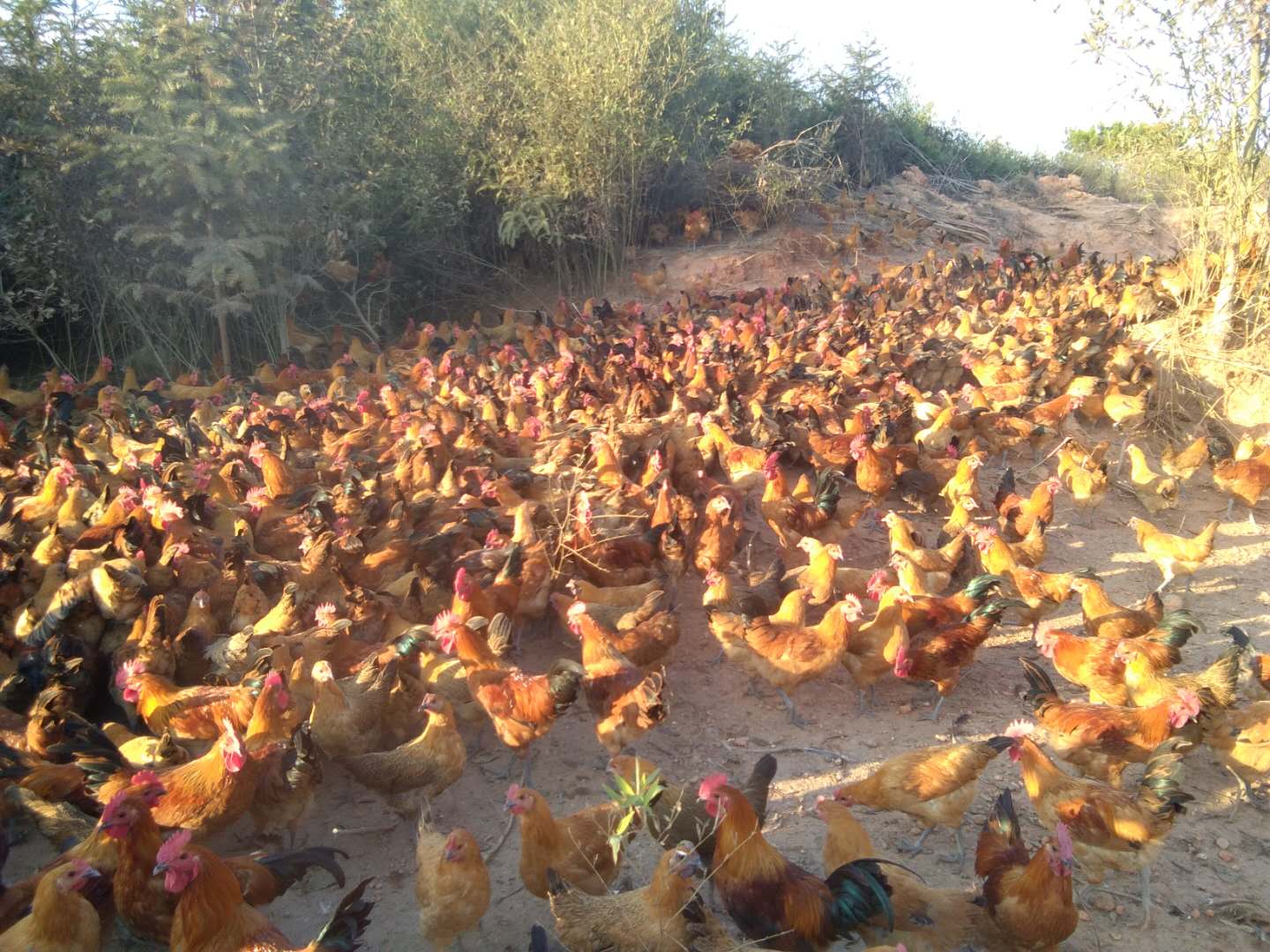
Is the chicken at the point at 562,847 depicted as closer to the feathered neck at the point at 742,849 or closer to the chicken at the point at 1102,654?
the feathered neck at the point at 742,849

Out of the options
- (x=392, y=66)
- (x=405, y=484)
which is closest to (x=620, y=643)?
(x=405, y=484)

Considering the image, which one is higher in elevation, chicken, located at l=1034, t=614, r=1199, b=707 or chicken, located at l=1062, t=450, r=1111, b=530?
chicken, located at l=1062, t=450, r=1111, b=530

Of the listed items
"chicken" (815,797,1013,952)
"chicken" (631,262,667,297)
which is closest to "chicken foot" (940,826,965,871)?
"chicken" (815,797,1013,952)

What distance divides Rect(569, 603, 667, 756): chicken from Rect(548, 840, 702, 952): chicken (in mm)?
1248

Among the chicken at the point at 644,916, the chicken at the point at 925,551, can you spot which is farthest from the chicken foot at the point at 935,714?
the chicken at the point at 644,916

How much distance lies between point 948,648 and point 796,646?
1.02 metres

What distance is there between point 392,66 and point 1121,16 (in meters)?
13.4

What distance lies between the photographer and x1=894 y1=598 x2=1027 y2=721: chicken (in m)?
5.45

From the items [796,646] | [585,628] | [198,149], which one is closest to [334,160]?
[198,149]

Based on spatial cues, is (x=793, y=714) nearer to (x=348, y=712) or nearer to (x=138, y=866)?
(x=348, y=712)

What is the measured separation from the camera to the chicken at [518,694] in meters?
4.77

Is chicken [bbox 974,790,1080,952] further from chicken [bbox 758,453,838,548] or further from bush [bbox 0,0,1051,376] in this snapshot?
bush [bbox 0,0,1051,376]

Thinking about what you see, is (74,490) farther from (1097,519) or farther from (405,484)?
(1097,519)

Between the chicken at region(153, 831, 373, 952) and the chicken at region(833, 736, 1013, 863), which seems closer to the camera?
the chicken at region(153, 831, 373, 952)
